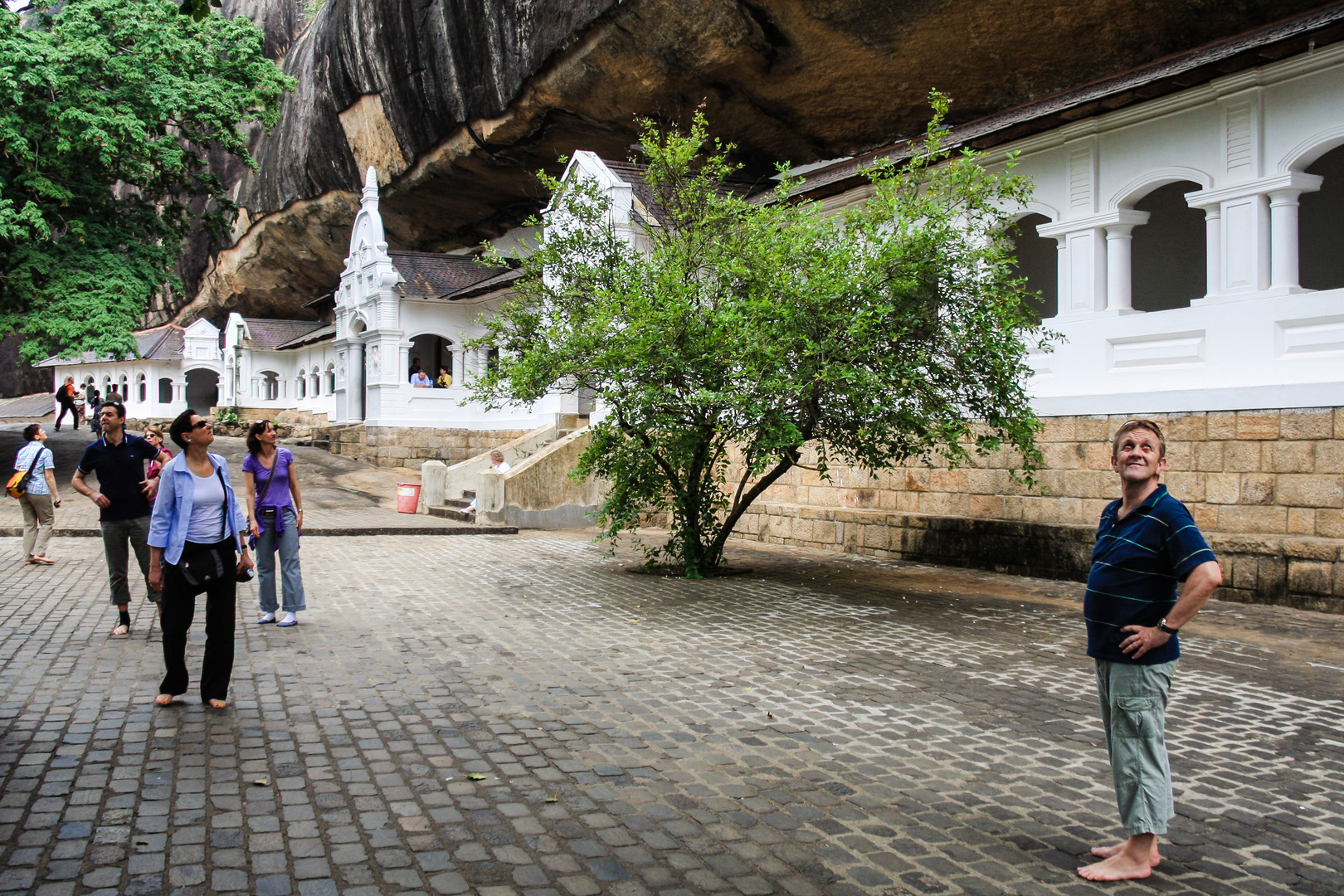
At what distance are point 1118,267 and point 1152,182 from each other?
105cm

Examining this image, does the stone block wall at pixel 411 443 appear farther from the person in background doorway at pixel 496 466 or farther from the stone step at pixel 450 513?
the stone step at pixel 450 513

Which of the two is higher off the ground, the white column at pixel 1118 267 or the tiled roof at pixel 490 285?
the tiled roof at pixel 490 285

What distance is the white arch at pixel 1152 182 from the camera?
11725 mm

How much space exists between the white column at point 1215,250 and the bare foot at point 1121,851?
9.08 metres

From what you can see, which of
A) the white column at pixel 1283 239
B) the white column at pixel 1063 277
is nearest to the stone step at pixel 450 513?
the white column at pixel 1063 277

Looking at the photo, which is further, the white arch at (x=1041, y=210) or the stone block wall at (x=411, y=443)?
the stone block wall at (x=411, y=443)

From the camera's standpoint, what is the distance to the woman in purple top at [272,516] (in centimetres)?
877

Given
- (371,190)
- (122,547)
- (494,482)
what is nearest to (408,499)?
(494,482)

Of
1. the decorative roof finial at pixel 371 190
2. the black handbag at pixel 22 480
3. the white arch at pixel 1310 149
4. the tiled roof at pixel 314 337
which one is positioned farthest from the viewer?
the tiled roof at pixel 314 337

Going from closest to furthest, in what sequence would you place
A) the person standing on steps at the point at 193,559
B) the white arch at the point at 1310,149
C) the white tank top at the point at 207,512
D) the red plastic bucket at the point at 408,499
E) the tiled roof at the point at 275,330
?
1. the person standing on steps at the point at 193,559
2. the white tank top at the point at 207,512
3. the white arch at the point at 1310,149
4. the red plastic bucket at the point at 408,499
5. the tiled roof at the point at 275,330

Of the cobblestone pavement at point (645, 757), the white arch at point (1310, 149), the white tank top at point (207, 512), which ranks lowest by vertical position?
the cobblestone pavement at point (645, 757)

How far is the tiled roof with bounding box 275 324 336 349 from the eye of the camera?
123ft

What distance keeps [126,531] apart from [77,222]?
17.4 m

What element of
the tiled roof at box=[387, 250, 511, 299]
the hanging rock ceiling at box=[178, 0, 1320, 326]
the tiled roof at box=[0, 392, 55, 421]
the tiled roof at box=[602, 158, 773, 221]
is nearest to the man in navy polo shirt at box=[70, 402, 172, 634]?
the tiled roof at box=[602, 158, 773, 221]
